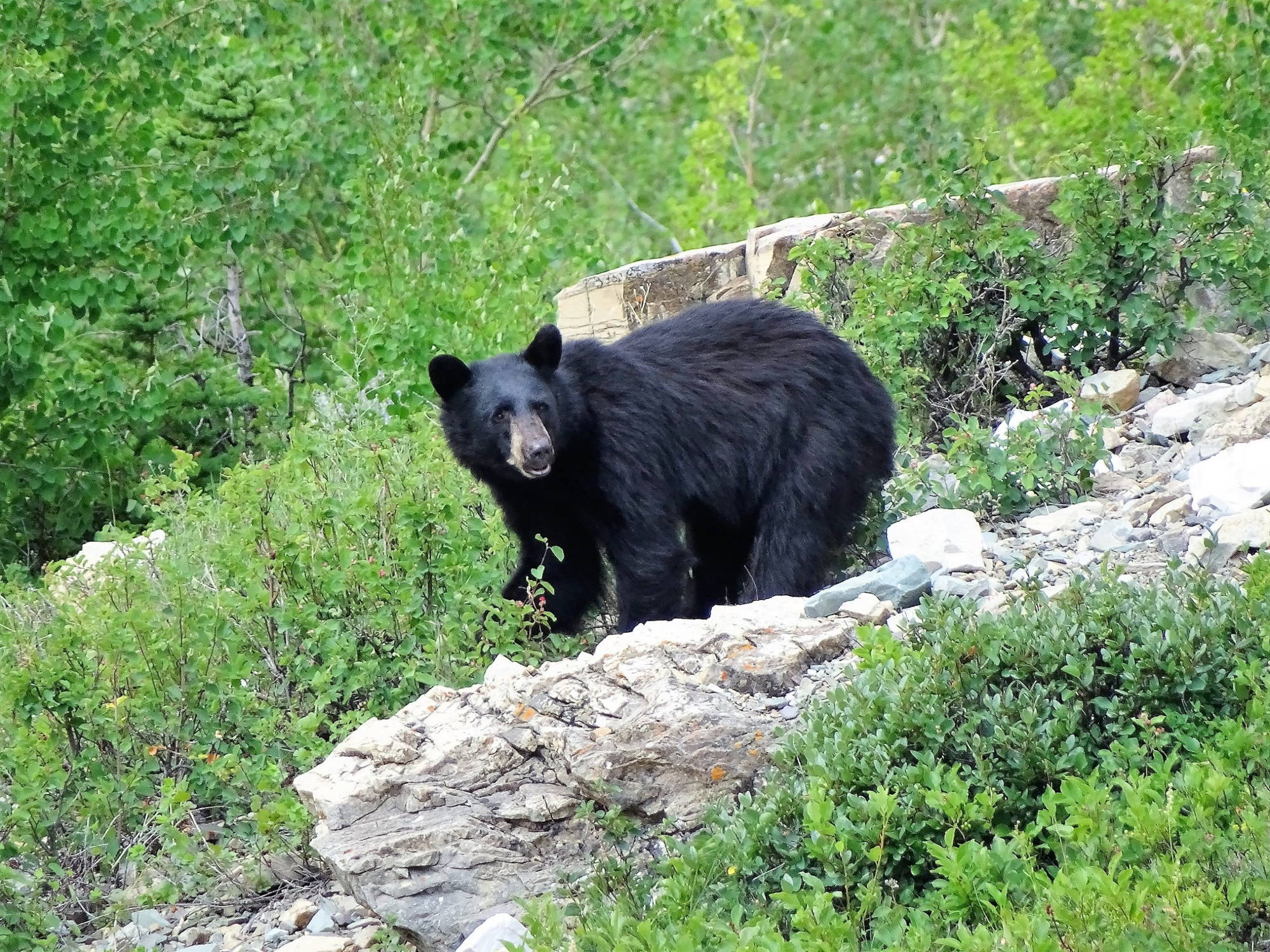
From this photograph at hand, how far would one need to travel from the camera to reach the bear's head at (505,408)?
5.77 metres

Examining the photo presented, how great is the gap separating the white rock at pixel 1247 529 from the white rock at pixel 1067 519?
773 millimetres

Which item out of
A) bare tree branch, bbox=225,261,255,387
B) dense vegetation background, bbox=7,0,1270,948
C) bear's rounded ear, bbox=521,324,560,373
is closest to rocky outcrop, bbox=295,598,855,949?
dense vegetation background, bbox=7,0,1270,948

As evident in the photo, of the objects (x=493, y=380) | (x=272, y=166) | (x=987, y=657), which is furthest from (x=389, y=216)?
(x=987, y=657)

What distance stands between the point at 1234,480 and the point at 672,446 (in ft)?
6.89

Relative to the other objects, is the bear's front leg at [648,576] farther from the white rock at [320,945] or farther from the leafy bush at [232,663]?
the white rock at [320,945]

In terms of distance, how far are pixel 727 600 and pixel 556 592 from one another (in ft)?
2.59

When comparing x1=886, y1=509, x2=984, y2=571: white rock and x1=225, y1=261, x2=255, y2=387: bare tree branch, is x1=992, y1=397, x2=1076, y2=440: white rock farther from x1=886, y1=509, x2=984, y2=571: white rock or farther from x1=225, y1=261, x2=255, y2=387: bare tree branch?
x1=225, y1=261, x2=255, y2=387: bare tree branch

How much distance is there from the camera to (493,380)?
6.09 meters

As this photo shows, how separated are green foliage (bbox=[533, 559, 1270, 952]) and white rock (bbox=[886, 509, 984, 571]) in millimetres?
849

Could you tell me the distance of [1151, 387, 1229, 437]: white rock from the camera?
614 centimetres

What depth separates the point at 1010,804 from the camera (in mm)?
3617

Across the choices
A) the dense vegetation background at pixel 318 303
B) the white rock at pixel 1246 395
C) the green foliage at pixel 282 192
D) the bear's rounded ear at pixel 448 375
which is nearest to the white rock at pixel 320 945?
the dense vegetation background at pixel 318 303

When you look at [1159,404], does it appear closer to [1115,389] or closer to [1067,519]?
[1115,389]

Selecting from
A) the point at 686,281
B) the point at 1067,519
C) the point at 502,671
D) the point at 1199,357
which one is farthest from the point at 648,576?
the point at 686,281
